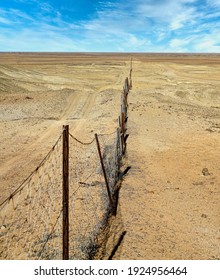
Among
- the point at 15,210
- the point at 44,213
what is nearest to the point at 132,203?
the point at 44,213

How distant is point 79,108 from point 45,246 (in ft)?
53.1

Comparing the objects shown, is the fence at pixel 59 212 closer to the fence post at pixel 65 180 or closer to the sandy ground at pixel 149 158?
the fence post at pixel 65 180

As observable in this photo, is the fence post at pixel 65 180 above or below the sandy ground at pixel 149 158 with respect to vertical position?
above

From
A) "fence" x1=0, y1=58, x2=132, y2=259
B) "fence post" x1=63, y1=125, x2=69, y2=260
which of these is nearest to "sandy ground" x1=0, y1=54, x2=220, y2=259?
"fence" x1=0, y1=58, x2=132, y2=259

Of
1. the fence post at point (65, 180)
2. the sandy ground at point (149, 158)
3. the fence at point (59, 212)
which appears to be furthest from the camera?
the sandy ground at point (149, 158)

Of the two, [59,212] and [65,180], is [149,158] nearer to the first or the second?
[59,212]

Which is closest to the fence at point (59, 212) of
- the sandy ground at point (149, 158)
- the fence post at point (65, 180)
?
the fence post at point (65, 180)

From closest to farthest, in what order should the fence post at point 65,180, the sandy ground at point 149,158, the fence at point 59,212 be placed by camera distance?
the fence post at point 65,180, the fence at point 59,212, the sandy ground at point 149,158

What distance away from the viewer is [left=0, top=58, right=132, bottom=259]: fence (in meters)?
6.19

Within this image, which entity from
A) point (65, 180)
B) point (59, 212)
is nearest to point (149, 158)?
point (59, 212)

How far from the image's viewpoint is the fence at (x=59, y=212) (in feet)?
20.3

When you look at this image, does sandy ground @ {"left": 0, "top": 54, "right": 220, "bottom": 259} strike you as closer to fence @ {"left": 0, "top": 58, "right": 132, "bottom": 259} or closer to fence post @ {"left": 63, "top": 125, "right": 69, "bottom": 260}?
fence @ {"left": 0, "top": 58, "right": 132, "bottom": 259}
